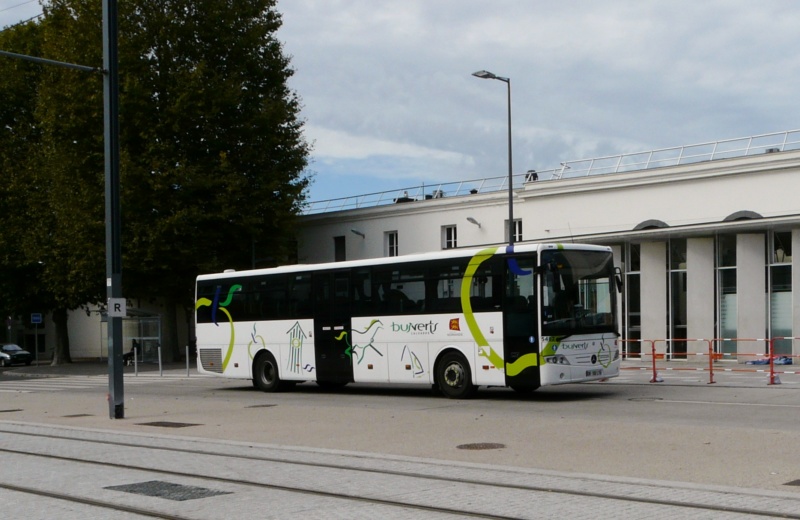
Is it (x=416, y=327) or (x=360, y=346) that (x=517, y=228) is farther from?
(x=416, y=327)

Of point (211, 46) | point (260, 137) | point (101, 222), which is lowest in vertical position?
point (101, 222)

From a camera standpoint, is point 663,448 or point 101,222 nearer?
point 663,448

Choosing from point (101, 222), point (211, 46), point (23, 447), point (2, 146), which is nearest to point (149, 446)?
point (23, 447)

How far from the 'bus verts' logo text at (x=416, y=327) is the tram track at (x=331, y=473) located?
25.3ft

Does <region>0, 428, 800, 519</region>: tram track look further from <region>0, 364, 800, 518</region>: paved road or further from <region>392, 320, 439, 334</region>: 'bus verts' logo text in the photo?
<region>392, 320, 439, 334</region>: 'bus verts' logo text

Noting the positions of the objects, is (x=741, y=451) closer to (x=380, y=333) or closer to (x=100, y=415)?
(x=380, y=333)

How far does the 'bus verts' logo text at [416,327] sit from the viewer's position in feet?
70.7

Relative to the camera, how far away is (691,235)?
35188 mm

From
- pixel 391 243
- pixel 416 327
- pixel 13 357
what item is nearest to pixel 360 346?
pixel 416 327

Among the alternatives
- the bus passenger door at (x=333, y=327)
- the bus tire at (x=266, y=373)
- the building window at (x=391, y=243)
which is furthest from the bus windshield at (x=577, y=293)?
the building window at (x=391, y=243)

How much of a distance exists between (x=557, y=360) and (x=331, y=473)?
938cm

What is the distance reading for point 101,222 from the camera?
137 ft

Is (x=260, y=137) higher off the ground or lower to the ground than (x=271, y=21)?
lower

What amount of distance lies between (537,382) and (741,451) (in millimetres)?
7940
